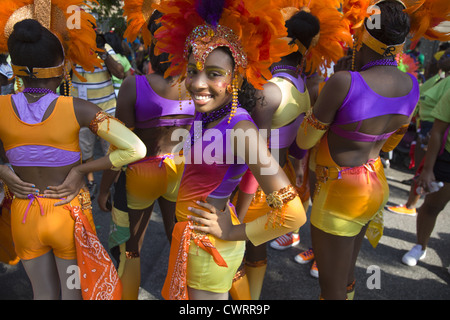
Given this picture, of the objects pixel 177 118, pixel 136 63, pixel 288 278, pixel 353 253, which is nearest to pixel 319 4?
pixel 177 118

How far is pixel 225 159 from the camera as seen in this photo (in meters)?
1.55

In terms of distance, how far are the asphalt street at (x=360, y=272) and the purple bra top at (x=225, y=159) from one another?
5.61 feet

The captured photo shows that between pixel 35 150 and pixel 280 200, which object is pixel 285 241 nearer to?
pixel 280 200

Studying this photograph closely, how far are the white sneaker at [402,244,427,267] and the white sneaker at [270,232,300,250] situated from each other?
43.3 inches

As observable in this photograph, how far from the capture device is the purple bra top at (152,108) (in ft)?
7.57

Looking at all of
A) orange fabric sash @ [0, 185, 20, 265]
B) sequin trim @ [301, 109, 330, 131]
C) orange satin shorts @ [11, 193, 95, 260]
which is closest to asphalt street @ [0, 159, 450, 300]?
orange fabric sash @ [0, 185, 20, 265]

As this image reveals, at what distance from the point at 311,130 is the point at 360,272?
1.94m

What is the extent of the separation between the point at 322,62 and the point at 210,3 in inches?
67.8

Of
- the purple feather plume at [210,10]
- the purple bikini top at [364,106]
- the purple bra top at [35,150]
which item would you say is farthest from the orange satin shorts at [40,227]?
the purple bikini top at [364,106]

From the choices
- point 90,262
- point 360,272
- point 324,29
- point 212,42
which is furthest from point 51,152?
point 360,272

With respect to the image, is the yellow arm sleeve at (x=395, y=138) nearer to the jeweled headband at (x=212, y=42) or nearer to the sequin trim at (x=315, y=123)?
the sequin trim at (x=315, y=123)

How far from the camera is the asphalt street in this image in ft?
9.99

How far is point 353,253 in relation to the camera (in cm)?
244

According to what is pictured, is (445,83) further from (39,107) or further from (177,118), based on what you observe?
(39,107)
